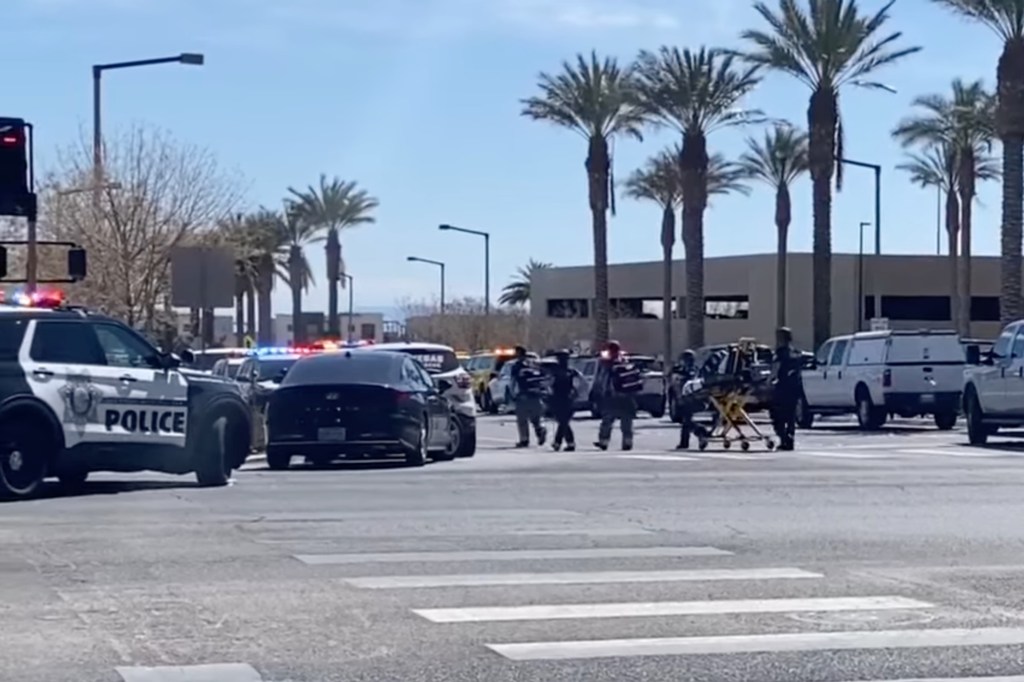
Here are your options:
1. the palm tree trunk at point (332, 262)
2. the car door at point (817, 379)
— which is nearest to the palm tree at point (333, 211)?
the palm tree trunk at point (332, 262)

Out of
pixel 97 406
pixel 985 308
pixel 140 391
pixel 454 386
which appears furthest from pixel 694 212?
pixel 97 406

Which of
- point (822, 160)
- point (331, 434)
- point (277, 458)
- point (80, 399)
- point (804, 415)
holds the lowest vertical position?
point (804, 415)

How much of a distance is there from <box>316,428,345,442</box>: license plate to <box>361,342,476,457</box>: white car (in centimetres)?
258

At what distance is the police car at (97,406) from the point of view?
17641 mm

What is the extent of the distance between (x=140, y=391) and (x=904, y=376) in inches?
849

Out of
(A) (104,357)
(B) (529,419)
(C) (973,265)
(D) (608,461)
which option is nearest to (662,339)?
(C) (973,265)

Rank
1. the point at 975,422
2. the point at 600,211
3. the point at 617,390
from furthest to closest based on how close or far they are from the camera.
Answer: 1. the point at 600,211
2. the point at 975,422
3. the point at 617,390

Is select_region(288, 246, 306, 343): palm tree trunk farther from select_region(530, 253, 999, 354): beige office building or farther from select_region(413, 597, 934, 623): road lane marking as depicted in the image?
select_region(413, 597, 934, 623): road lane marking

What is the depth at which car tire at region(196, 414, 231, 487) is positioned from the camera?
63.3 feet

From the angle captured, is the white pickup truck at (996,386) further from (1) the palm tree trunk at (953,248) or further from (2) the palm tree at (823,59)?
(1) the palm tree trunk at (953,248)

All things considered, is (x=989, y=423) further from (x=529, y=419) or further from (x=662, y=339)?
(x=662, y=339)

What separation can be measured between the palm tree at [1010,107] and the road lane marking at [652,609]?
121 ft

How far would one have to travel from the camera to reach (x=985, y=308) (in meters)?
79.6

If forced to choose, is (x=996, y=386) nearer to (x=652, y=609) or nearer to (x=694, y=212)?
(x=652, y=609)
